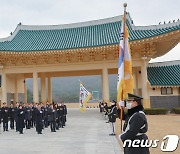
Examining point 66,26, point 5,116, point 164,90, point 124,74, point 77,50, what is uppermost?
point 66,26

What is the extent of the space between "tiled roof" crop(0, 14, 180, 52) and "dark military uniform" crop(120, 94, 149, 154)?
16.8m

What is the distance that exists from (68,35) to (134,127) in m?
21.7

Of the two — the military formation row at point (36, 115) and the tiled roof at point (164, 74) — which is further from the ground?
the tiled roof at point (164, 74)

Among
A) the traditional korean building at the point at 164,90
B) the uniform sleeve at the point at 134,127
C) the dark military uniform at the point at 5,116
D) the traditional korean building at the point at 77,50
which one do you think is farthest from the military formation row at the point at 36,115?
the traditional korean building at the point at 164,90

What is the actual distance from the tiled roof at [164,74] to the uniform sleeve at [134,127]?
16382 mm

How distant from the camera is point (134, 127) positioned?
382 cm

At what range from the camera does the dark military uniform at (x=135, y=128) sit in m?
3.83

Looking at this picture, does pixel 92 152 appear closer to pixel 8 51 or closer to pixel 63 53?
pixel 63 53

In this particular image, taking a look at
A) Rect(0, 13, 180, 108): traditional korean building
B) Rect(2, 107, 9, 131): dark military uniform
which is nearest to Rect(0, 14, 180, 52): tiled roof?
Rect(0, 13, 180, 108): traditional korean building

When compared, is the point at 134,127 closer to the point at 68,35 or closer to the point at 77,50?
the point at 77,50

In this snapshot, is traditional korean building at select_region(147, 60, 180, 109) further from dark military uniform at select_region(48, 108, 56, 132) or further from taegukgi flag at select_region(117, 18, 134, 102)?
taegukgi flag at select_region(117, 18, 134, 102)

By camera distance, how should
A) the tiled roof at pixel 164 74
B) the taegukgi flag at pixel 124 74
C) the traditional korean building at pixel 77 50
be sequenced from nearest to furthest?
1. the taegukgi flag at pixel 124 74
2. the traditional korean building at pixel 77 50
3. the tiled roof at pixel 164 74

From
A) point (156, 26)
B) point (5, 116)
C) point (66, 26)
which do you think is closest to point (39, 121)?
point (5, 116)

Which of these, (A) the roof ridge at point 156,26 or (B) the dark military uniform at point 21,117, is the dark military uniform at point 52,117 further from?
(A) the roof ridge at point 156,26
